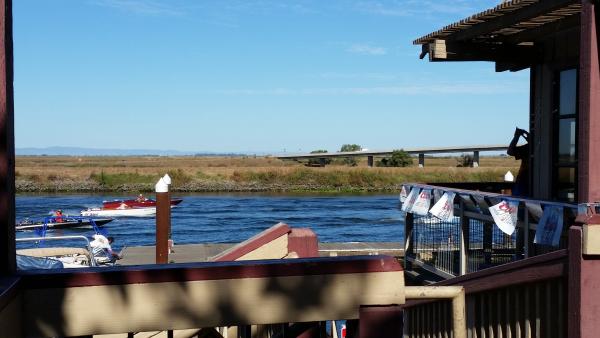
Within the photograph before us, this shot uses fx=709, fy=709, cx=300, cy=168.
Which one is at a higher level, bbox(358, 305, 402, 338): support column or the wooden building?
the wooden building

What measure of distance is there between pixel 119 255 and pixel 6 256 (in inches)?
681

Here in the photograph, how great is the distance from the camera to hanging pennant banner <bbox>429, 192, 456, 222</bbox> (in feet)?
33.4

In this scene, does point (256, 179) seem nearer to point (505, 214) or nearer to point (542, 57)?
point (542, 57)

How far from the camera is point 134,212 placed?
41125 millimetres

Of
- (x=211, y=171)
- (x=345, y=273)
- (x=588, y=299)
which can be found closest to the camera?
(x=345, y=273)

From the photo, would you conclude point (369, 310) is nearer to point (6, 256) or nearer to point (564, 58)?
point (6, 256)

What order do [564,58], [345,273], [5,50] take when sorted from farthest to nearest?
[564,58] → [345,273] → [5,50]

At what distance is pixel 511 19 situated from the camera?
312 inches

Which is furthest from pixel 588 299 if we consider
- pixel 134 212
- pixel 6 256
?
pixel 134 212

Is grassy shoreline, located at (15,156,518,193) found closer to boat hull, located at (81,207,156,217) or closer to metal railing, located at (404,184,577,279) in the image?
boat hull, located at (81,207,156,217)

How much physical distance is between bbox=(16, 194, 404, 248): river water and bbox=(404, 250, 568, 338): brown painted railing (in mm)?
25834

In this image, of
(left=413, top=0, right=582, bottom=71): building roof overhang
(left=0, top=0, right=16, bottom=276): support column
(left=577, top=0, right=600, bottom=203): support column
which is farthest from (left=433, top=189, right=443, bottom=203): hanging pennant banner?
(left=0, top=0, right=16, bottom=276): support column

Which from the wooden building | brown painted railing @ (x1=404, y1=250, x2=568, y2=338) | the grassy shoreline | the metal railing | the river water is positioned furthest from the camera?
the grassy shoreline

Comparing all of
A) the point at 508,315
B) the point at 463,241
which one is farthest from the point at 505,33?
the point at 508,315
